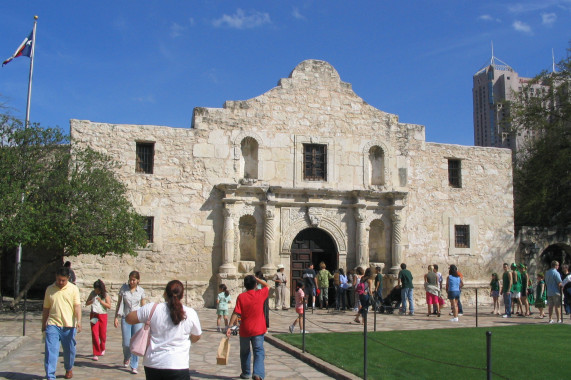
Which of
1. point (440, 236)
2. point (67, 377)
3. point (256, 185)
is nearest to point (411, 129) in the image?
point (440, 236)

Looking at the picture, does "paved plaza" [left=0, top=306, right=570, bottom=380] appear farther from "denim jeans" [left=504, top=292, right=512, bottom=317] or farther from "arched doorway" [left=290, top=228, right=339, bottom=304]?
"arched doorway" [left=290, top=228, right=339, bottom=304]

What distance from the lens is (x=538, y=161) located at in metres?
25.2

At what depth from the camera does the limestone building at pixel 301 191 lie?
61.2ft

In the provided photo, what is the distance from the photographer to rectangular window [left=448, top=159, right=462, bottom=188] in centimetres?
2191

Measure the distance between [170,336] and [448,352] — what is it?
645 centimetres

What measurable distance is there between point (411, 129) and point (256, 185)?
6.35 metres

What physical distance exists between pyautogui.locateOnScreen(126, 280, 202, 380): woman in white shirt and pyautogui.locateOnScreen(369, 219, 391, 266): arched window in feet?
51.2

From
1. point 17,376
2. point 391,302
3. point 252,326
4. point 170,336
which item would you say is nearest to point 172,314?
point 170,336

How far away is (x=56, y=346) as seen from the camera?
8125 millimetres

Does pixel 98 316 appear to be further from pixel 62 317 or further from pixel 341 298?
pixel 341 298

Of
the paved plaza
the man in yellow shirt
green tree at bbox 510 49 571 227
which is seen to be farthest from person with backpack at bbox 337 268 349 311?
the man in yellow shirt

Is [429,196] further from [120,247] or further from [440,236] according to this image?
[120,247]

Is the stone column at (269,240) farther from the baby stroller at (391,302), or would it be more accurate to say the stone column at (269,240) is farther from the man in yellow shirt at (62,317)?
the man in yellow shirt at (62,317)

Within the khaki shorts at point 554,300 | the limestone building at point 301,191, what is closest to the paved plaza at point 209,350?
the khaki shorts at point 554,300
